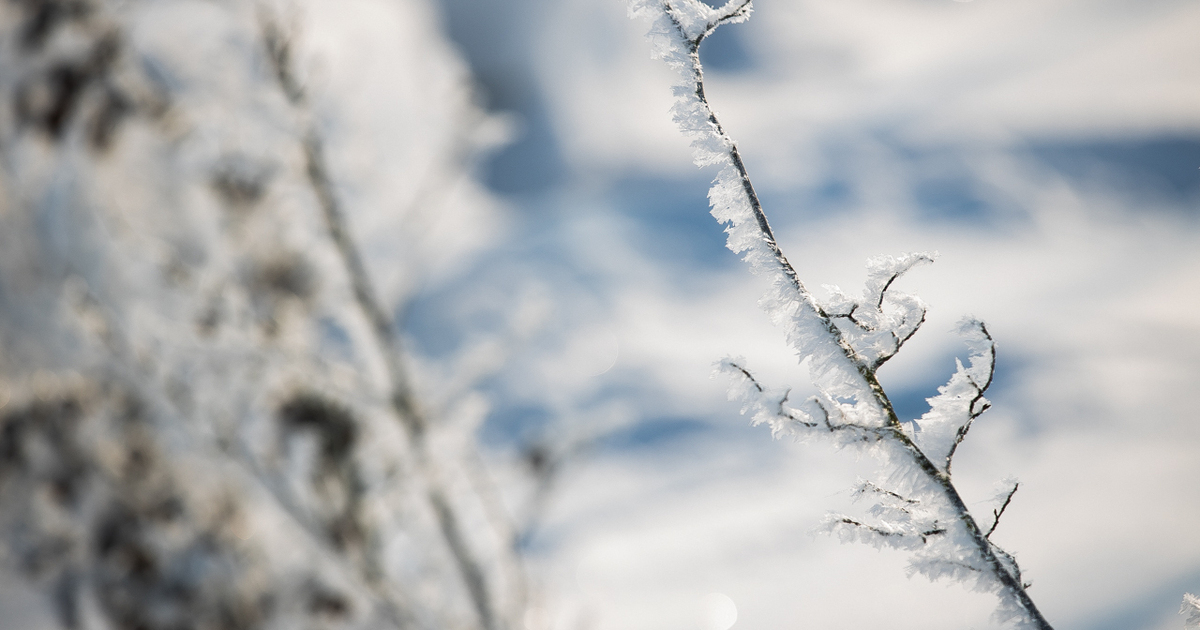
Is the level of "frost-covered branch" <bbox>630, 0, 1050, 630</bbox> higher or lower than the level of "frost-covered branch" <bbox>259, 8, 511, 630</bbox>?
lower

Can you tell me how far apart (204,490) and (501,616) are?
256 centimetres

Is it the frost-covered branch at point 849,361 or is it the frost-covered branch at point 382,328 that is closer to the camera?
the frost-covered branch at point 849,361

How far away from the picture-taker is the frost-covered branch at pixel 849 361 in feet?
2.64

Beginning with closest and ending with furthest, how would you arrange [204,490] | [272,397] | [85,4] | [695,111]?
[695,111], [85,4], [272,397], [204,490]

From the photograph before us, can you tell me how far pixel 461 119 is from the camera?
3279mm

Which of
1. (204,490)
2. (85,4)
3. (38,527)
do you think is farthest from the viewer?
(204,490)

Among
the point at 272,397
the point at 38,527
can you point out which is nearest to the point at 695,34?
the point at 272,397

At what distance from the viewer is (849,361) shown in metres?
0.83

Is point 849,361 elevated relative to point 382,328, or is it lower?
lower

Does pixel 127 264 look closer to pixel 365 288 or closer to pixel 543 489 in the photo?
pixel 365 288

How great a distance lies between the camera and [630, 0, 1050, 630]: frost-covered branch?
31.7 inches

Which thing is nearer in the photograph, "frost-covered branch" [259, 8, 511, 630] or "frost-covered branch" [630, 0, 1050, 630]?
"frost-covered branch" [630, 0, 1050, 630]

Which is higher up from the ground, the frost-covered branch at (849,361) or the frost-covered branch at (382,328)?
the frost-covered branch at (382,328)

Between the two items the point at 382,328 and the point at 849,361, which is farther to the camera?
the point at 382,328
